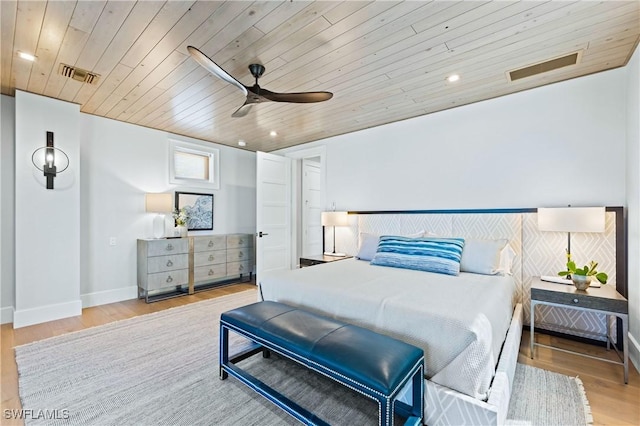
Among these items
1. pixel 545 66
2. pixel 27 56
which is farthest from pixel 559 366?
pixel 27 56

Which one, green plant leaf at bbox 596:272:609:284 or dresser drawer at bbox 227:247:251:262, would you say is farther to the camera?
dresser drawer at bbox 227:247:251:262

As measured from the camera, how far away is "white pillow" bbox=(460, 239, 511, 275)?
2785 millimetres

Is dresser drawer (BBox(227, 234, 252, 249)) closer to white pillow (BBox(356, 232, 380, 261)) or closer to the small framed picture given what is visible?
the small framed picture

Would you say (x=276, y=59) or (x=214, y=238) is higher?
(x=276, y=59)

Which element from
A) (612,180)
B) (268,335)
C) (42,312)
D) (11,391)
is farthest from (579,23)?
(42,312)

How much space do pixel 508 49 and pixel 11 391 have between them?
14.9 ft

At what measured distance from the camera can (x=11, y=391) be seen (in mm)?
1970

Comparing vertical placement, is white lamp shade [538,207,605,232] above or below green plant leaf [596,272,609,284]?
above

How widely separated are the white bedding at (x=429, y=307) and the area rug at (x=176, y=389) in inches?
17.9

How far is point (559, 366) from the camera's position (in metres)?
2.29

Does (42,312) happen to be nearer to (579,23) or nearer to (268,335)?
(268,335)

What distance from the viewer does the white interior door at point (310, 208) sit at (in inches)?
236

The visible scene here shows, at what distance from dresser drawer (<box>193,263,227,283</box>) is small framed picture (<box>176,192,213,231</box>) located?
76 cm

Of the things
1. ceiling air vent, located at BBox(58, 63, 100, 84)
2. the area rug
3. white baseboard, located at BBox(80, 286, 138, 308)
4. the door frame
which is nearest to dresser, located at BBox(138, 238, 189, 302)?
white baseboard, located at BBox(80, 286, 138, 308)
